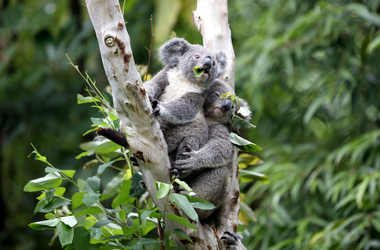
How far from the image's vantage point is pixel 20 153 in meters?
4.71

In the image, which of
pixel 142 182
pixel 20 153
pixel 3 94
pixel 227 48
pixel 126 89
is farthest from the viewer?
pixel 20 153

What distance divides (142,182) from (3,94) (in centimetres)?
324

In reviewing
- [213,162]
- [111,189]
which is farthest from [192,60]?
[111,189]

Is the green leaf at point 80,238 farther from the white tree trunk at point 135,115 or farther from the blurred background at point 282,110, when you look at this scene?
the blurred background at point 282,110

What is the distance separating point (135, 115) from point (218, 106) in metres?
0.64

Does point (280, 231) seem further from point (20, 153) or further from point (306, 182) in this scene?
point (20, 153)

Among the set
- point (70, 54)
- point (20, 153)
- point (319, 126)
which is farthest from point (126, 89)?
point (319, 126)

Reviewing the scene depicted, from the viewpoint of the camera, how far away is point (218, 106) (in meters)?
1.90

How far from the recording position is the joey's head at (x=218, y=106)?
1.86 meters

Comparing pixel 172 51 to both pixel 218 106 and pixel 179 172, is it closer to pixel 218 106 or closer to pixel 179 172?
pixel 218 106

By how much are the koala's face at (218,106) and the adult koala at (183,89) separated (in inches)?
2.1

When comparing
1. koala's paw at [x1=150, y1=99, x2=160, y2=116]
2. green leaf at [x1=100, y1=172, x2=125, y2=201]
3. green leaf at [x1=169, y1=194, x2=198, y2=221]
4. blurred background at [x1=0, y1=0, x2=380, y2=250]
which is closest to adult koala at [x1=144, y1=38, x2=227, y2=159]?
koala's paw at [x1=150, y1=99, x2=160, y2=116]

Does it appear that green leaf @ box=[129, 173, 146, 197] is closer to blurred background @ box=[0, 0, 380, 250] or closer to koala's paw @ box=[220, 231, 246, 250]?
koala's paw @ box=[220, 231, 246, 250]

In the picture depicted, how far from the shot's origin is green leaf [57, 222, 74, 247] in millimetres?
1319
